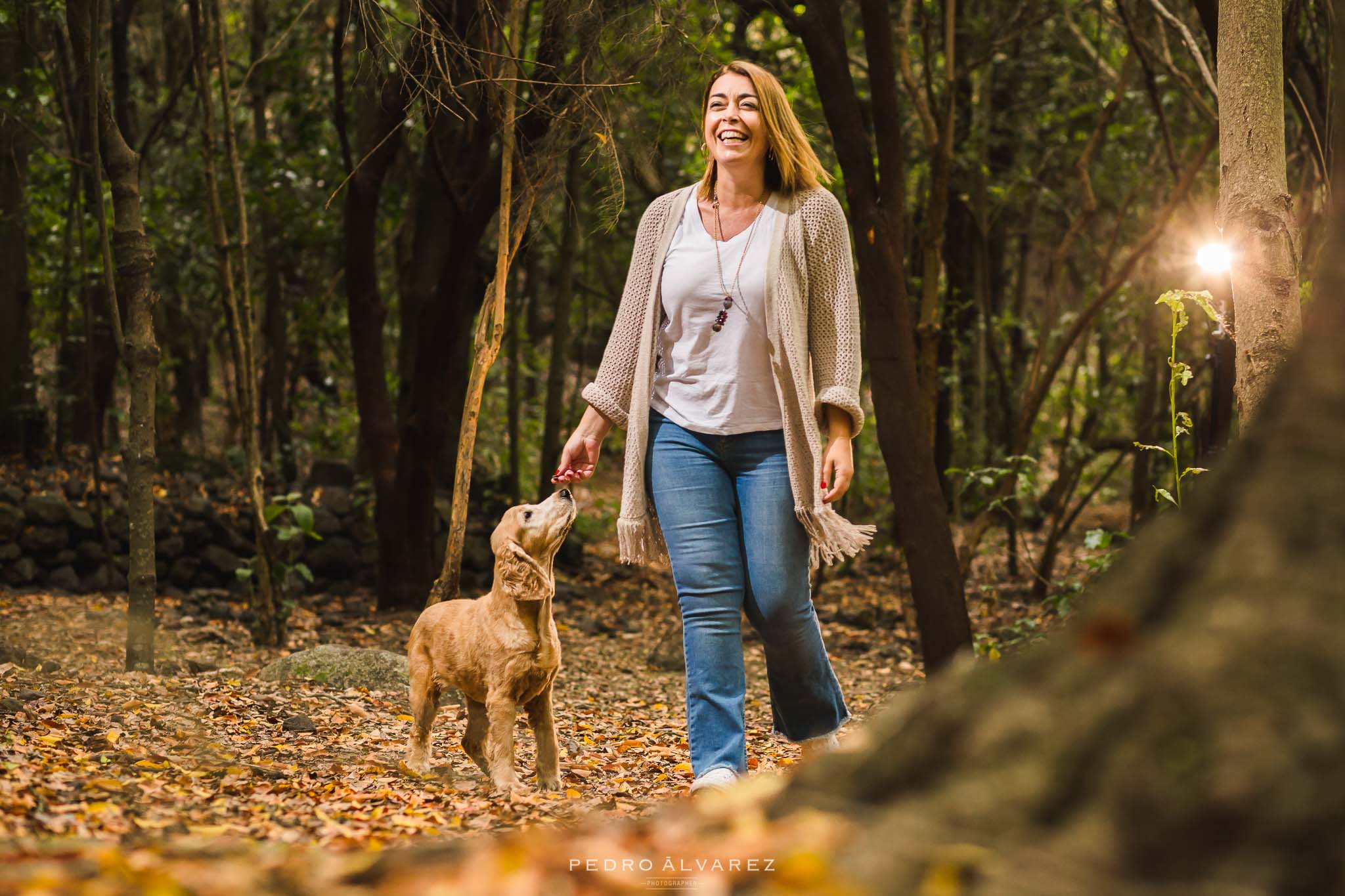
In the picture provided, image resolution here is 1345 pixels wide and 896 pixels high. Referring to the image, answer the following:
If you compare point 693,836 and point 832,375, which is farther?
point 832,375

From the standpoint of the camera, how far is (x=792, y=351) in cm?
388

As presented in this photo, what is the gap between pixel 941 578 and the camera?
6031mm

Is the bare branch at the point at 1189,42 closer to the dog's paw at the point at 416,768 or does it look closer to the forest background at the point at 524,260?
the forest background at the point at 524,260

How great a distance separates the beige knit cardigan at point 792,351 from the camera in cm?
387

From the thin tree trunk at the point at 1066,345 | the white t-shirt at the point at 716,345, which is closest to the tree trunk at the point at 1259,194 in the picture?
the white t-shirt at the point at 716,345

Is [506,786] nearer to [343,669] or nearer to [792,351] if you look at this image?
[792,351]

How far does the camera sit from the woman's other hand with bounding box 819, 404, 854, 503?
381 centimetres

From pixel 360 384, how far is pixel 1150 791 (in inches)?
315

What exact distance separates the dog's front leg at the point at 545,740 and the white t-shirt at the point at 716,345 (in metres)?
1.16

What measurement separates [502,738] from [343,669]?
2.53m

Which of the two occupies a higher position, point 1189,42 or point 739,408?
point 1189,42

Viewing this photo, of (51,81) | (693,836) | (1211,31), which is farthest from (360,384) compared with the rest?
(693,836)

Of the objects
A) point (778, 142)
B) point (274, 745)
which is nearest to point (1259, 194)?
point (778, 142)

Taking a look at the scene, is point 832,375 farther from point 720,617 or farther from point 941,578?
point 941,578
